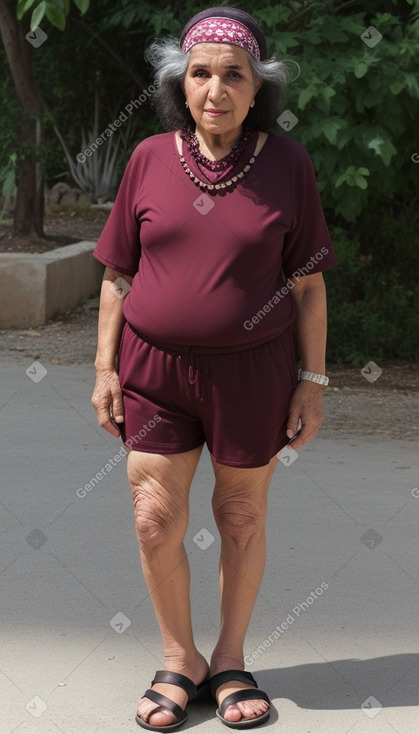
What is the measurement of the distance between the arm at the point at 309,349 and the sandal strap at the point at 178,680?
0.74 metres

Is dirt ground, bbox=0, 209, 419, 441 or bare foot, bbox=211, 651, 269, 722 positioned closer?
bare foot, bbox=211, 651, 269, 722

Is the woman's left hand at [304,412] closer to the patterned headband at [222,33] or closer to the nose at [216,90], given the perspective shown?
the nose at [216,90]

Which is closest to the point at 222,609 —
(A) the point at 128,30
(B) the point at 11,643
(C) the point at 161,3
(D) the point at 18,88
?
(B) the point at 11,643

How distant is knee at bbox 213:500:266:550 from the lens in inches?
125

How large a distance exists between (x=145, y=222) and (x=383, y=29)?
5065mm

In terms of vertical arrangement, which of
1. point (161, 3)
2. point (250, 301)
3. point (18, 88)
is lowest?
point (18, 88)

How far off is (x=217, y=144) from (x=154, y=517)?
1039mm

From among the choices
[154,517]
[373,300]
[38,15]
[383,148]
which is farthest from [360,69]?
[154,517]

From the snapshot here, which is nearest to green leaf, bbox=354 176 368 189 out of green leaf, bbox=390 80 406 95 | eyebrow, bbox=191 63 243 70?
green leaf, bbox=390 80 406 95

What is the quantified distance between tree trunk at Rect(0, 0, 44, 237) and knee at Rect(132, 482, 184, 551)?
310 inches

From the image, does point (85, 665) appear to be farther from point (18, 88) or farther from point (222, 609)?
point (18, 88)

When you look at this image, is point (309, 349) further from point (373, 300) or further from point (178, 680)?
point (373, 300)

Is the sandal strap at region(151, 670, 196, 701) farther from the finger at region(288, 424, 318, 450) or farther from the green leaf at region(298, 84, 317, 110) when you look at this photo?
the green leaf at region(298, 84, 317, 110)

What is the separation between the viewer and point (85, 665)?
3580 millimetres
